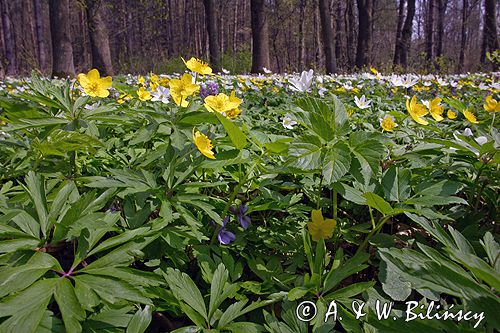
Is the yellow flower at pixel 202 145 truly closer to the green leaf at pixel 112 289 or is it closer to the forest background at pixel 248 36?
the green leaf at pixel 112 289

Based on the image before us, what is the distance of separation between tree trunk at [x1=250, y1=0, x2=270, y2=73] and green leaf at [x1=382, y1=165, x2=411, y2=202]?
12.1m

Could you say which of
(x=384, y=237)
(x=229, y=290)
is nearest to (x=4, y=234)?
(x=229, y=290)

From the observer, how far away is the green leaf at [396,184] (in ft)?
3.84

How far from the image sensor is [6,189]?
4.20 feet

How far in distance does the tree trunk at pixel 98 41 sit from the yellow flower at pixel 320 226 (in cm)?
1206

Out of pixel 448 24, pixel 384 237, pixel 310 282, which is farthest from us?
pixel 448 24

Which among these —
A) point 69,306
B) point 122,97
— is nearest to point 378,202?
point 69,306

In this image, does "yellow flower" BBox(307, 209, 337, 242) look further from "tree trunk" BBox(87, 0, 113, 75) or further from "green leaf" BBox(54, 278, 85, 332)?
"tree trunk" BBox(87, 0, 113, 75)

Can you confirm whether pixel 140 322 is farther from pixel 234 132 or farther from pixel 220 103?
pixel 220 103

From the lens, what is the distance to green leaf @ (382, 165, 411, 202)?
117 centimetres

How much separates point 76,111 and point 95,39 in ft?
40.1

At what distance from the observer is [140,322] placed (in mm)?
901

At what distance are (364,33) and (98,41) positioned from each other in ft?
36.1

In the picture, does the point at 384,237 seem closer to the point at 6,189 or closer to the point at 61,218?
the point at 61,218
